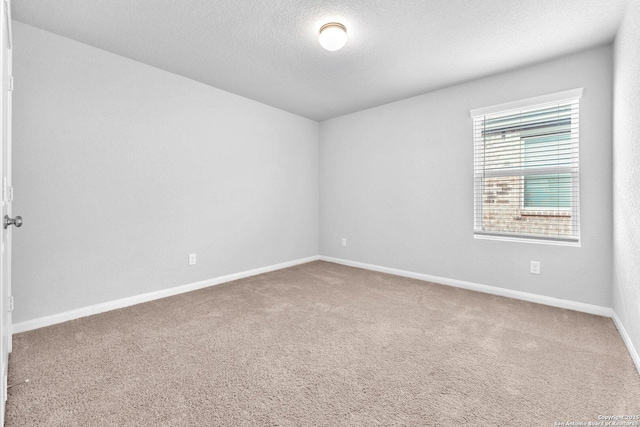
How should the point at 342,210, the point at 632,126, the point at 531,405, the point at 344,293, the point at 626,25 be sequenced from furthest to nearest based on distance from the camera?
the point at 342,210 < the point at 344,293 < the point at 626,25 < the point at 632,126 < the point at 531,405

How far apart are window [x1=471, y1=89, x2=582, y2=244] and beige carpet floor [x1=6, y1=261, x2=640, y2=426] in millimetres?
809

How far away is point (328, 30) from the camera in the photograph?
2.21m

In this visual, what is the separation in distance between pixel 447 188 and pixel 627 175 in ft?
5.27

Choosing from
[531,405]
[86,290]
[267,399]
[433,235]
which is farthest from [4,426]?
[433,235]

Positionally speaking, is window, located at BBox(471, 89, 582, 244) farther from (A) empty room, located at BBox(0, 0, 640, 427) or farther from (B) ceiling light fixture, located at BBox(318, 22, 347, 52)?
(B) ceiling light fixture, located at BBox(318, 22, 347, 52)

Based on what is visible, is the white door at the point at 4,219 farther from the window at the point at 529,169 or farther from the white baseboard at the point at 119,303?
the window at the point at 529,169

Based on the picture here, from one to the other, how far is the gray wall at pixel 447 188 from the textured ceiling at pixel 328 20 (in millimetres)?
286

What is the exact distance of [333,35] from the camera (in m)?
2.22

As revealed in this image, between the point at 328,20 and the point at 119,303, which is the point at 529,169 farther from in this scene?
the point at 119,303

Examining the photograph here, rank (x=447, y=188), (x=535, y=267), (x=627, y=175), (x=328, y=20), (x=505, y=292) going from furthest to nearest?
(x=447, y=188) → (x=505, y=292) → (x=535, y=267) → (x=328, y=20) → (x=627, y=175)

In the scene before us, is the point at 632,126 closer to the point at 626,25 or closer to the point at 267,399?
the point at 626,25

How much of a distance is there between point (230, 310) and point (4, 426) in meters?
1.50

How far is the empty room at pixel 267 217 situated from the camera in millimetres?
1557

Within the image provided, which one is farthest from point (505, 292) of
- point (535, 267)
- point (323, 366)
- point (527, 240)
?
point (323, 366)
